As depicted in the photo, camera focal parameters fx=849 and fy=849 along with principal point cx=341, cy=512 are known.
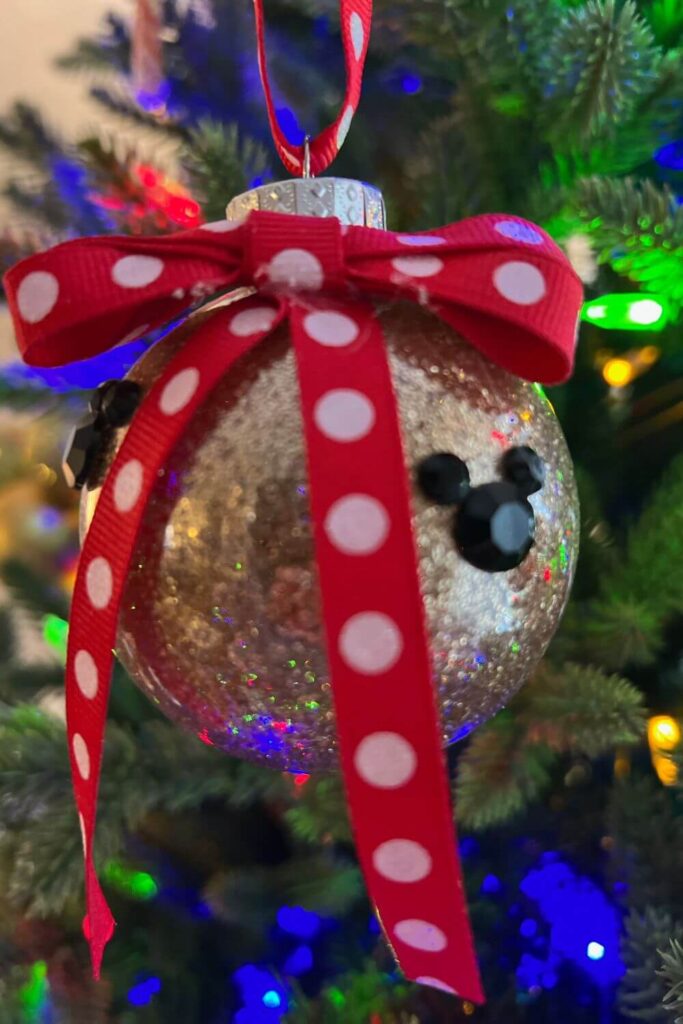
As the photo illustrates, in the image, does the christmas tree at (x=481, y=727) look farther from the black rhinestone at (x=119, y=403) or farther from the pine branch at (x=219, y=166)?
the black rhinestone at (x=119, y=403)

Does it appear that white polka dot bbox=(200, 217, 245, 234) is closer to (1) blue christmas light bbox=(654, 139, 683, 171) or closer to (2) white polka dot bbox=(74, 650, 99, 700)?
(2) white polka dot bbox=(74, 650, 99, 700)

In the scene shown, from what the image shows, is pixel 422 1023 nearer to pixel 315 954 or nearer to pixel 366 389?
pixel 315 954

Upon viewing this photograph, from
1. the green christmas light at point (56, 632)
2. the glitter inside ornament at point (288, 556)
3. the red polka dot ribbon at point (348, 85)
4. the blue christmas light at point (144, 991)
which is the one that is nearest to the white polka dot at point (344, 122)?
the red polka dot ribbon at point (348, 85)

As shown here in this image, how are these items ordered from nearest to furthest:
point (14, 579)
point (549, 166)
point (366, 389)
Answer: point (366, 389), point (549, 166), point (14, 579)

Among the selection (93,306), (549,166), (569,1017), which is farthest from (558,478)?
(569,1017)

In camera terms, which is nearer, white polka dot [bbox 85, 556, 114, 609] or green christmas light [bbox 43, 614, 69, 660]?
white polka dot [bbox 85, 556, 114, 609]

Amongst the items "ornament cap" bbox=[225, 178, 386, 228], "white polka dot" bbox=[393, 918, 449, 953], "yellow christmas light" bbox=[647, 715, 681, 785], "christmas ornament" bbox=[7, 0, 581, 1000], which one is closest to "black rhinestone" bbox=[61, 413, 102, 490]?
"christmas ornament" bbox=[7, 0, 581, 1000]

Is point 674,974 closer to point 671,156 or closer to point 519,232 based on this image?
point 519,232
